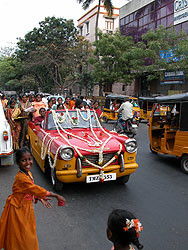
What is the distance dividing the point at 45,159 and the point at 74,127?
1.15m

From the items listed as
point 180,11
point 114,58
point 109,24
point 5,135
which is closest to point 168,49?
point 180,11

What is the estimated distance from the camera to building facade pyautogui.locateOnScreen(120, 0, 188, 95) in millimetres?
22094

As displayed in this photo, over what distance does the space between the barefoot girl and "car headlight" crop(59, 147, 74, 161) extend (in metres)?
2.93

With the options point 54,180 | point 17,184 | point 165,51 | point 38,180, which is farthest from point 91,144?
point 165,51

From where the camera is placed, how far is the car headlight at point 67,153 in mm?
4719

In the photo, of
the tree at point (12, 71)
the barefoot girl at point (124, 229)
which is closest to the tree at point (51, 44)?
the tree at point (12, 71)

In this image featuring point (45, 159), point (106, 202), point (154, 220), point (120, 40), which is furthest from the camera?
point (120, 40)

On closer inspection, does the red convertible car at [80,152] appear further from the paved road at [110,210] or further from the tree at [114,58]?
the tree at [114,58]

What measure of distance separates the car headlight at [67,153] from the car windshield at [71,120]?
1.60 meters

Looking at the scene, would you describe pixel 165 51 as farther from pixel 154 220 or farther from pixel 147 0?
pixel 154 220

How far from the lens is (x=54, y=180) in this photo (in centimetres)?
506

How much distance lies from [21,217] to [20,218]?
0.01 meters

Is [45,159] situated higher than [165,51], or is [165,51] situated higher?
[165,51]

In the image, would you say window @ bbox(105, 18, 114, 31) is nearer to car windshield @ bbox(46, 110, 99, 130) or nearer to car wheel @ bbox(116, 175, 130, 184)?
car windshield @ bbox(46, 110, 99, 130)
